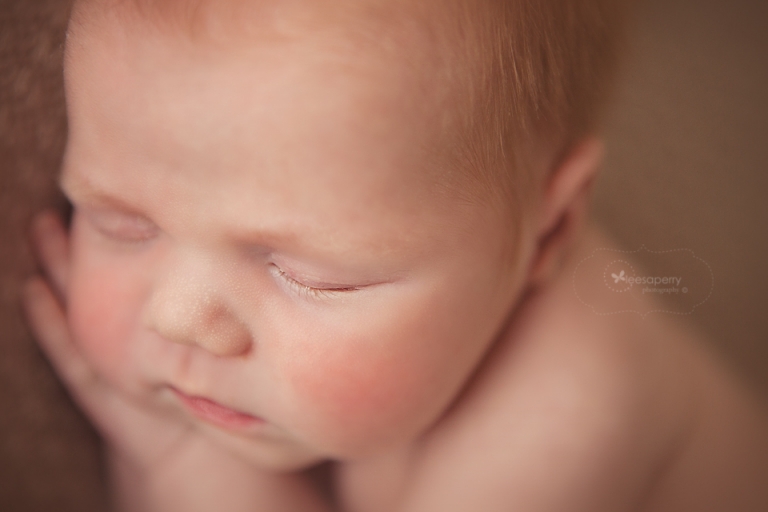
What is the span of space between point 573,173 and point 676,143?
0.07 metres

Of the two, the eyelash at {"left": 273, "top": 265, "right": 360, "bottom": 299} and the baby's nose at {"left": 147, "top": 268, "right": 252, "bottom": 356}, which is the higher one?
the eyelash at {"left": 273, "top": 265, "right": 360, "bottom": 299}

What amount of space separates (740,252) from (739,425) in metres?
0.14

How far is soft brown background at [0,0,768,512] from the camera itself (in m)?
0.47

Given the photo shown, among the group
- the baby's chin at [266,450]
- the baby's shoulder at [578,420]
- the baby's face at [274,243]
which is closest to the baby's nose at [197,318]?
the baby's face at [274,243]

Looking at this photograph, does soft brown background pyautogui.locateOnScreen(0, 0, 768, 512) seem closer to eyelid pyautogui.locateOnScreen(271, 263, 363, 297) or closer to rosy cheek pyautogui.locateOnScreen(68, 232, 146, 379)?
rosy cheek pyautogui.locateOnScreen(68, 232, 146, 379)

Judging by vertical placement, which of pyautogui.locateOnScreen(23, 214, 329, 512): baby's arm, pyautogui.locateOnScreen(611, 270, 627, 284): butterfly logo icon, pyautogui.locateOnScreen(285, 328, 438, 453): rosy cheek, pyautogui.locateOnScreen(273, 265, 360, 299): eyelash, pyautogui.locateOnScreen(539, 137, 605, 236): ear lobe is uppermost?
Result: pyautogui.locateOnScreen(539, 137, 605, 236): ear lobe

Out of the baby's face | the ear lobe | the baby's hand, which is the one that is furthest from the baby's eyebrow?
the ear lobe

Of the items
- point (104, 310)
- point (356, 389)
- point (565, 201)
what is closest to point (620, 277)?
point (565, 201)

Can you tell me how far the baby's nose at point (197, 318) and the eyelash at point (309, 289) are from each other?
4cm

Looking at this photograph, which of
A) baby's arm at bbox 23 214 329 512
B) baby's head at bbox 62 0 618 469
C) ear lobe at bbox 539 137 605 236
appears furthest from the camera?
baby's arm at bbox 23 214 329 512

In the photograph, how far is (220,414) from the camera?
0.52 m

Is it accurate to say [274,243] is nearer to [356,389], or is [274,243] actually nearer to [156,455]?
[356,389]

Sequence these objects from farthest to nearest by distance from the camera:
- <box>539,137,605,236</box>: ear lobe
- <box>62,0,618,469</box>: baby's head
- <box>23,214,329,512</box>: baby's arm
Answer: <box>23,214,329,512</box>: baby's arm
<box>539,137,605,236</box>: ear lobe
<box>62,0,618,469</box>: baby's head

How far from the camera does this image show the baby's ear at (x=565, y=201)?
1.64 feet
